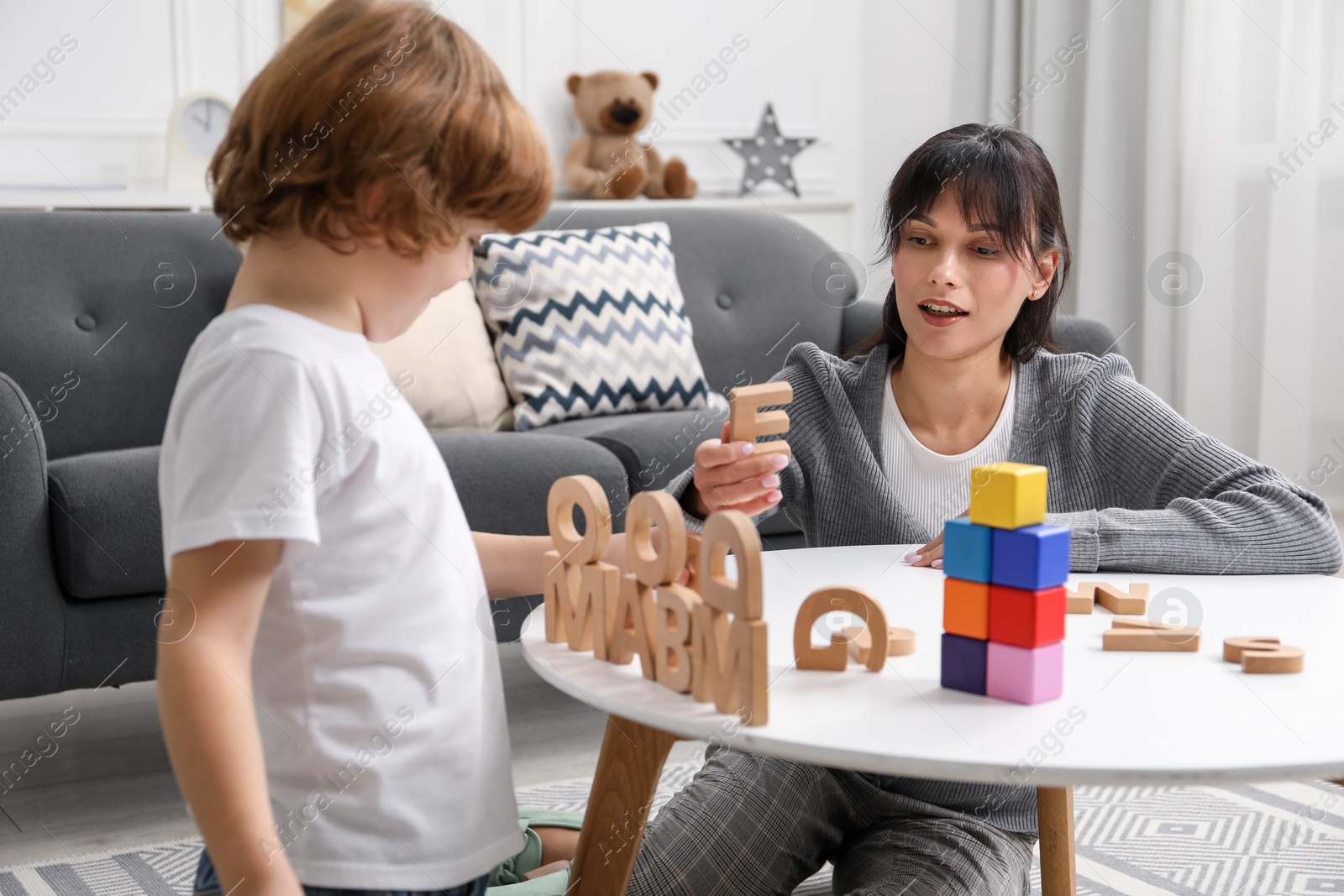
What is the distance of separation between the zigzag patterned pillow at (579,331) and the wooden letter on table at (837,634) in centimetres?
151

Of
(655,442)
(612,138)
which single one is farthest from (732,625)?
(612,138)

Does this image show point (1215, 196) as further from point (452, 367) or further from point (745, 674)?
point (745, 674)

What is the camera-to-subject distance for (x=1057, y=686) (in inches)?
31.0

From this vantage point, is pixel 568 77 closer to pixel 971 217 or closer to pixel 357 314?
pixel 971 217

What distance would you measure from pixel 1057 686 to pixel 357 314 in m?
0.48

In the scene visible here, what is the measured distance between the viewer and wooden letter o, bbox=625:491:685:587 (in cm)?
76

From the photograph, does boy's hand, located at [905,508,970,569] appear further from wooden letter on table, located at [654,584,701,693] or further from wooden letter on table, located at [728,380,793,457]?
wooden letter on table, located at [654,584,701,693]

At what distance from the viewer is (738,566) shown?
Result: 2.28 feet

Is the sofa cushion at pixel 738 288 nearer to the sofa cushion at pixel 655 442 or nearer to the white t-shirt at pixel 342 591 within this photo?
the sofa cushion at pixel 655 442

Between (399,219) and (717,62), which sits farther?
(717,62)

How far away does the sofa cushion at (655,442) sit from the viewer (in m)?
2.06

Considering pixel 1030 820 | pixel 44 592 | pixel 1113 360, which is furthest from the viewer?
pixel 44 592

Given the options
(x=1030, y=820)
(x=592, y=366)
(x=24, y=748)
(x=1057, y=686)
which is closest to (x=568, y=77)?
(x=592, y=366)

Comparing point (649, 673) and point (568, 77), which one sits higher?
point (568, 77)
